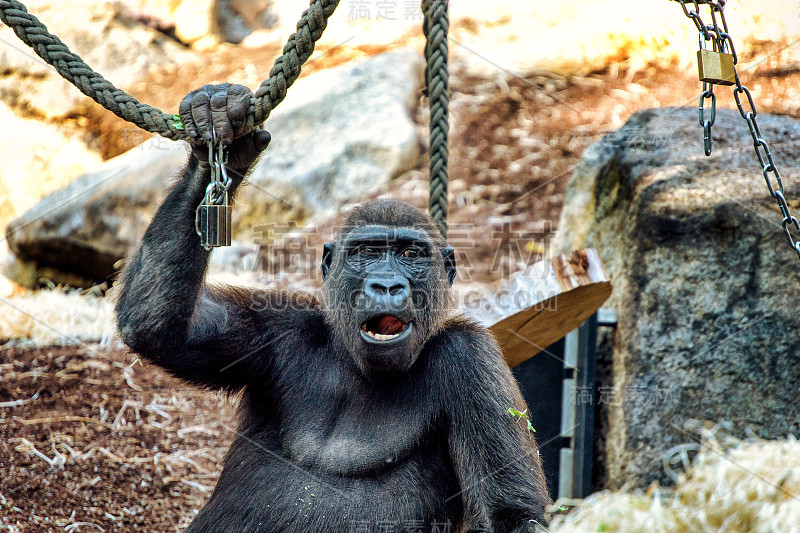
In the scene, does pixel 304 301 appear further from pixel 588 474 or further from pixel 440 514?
pixel 588 474

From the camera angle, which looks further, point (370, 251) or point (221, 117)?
point (370, 251)

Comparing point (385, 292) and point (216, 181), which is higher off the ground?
point (216, 181)

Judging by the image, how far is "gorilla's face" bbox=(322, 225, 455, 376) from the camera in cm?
382

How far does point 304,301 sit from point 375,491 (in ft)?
4.09

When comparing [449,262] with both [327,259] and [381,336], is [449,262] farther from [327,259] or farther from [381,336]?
[381,336]

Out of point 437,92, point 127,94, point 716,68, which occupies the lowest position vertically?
point 127,94

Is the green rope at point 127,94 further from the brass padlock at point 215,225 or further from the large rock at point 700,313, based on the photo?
the large rock at point 700,313

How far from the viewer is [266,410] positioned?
4344mm

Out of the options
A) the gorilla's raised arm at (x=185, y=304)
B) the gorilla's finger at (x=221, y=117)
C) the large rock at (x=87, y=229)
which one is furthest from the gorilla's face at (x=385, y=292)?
the large rock at (x=87, y=229)

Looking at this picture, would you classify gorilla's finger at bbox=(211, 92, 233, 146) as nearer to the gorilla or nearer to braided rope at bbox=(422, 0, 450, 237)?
the gorilla

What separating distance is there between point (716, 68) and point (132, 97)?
2.69 meters

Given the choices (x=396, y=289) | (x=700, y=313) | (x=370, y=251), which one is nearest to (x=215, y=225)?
(x=396, y=289)

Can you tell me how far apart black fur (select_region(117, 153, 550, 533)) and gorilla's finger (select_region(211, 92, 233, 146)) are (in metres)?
0.49

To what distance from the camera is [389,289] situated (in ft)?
12.6
